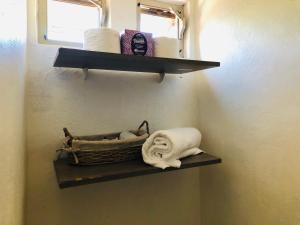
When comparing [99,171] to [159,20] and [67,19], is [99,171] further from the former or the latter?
[159,20]

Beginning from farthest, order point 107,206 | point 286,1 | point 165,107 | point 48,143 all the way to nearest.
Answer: point 165,107, point 107,206, point 48,143, point 286,1

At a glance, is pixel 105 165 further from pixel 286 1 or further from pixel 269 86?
pixel 286 1

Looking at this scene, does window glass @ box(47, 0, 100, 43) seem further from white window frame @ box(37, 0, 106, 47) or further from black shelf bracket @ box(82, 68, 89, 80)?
black shelf bracket @ box(82, 68, 89, 80)

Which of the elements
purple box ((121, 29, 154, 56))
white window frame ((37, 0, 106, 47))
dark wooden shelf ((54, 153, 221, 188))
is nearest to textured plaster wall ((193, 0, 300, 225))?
dark wooden shelf ((54, 153, 221, 188))

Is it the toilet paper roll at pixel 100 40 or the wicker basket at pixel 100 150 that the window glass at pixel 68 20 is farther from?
→ the wicker basket at pixel 100 150

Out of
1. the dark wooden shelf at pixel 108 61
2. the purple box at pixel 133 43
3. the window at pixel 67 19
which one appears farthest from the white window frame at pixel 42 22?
the purple box at pixel 133 43

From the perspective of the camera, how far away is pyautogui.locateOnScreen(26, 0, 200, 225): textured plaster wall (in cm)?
86

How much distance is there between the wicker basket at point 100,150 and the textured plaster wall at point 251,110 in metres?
0.42

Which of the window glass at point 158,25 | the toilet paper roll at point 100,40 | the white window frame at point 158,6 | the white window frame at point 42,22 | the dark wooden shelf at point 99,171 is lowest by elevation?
the dark wooden shelf at point 99,171

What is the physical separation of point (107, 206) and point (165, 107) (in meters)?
0.55

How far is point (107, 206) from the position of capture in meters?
0.98

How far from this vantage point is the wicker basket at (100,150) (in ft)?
2.43

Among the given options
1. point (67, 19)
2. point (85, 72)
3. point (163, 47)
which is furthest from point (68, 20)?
point (163, 47)

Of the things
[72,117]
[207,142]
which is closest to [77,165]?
[72,117]
